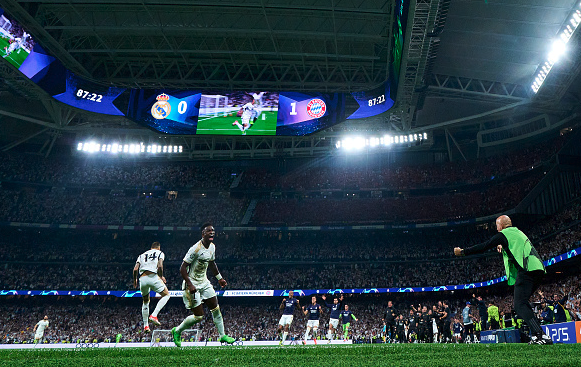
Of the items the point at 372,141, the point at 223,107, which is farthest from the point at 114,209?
the point at 372,141

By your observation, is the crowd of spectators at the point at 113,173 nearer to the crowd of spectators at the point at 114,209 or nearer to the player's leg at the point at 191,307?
the crowd of spectators at the point at 114,209

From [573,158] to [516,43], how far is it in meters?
12.1

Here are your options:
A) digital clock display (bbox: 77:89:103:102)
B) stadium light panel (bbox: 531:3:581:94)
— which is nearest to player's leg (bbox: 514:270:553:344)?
stadium light panel (bbox: 531:3:581:94)

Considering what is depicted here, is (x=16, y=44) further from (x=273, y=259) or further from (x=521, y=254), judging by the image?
(x=521, y=254)

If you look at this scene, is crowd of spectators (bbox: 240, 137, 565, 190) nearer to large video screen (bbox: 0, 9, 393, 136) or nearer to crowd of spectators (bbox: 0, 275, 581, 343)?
crowd of spectators (bbox: 0, 275, 581, 343)

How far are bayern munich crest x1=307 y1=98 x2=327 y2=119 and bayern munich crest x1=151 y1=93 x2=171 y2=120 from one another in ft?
32.7

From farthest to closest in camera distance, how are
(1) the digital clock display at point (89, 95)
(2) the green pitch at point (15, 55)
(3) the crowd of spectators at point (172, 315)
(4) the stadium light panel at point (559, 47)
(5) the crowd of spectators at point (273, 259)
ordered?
(5) the crowd of spectators at point (273, 259) → (3) the crowd of spectators at point (172, 315) → (1) the digital clock display at point (89, 95) → (2) the green pitch at point (15, 55) → (4) the stadium light panel at point (559, 47)

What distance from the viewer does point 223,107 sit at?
94.1 feet

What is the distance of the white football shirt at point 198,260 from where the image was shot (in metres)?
8.02

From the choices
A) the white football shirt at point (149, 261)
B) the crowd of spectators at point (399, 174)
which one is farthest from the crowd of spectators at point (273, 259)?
the white football shirt at point (149, 261)

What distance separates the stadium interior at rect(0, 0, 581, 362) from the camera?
2462 centimetres

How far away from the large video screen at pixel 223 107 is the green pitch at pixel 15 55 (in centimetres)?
307

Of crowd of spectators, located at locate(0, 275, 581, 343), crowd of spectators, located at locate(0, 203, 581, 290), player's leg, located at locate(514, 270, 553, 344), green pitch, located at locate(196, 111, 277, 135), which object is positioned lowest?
crowd of spectators, located at locate(0, 275, 581, 343)

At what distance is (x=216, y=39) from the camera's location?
1146 inches
